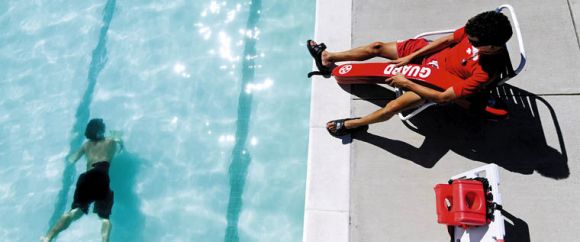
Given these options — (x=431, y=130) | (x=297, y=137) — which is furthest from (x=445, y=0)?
(x=297, y=137)

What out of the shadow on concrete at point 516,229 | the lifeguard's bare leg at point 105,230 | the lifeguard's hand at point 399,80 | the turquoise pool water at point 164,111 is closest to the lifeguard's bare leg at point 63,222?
the turquoise pool water at point 164,111

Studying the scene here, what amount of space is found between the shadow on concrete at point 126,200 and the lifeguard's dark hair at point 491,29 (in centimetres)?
384

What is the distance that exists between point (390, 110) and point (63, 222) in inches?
146

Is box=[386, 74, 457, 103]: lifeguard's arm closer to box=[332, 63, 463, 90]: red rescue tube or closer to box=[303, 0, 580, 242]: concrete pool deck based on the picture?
box=[332, 63, 463, 90]: red rescue tube

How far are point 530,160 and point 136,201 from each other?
411 centimetres

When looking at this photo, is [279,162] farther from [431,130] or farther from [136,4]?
[136,4]

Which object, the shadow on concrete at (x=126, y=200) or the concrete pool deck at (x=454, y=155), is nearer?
the concrete pool deck at (x=454, y=155)

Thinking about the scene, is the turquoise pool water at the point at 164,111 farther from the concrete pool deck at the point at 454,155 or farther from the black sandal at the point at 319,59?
the concrete pool deck at the point at 454,155

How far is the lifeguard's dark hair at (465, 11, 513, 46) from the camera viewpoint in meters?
2.85

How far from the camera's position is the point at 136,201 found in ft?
16.1

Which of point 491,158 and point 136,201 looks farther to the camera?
point 136,201

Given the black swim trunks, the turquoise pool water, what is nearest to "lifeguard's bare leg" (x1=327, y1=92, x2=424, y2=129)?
the turquoise pool water

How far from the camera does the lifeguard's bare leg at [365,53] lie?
4156mm

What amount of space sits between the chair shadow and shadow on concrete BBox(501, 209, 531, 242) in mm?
451
